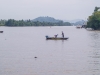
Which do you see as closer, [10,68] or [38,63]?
[10,68]

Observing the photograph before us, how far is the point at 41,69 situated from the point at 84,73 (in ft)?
11.3

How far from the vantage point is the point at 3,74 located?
811 inches

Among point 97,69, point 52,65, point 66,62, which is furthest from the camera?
point 66,62

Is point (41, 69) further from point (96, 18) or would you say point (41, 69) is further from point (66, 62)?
point (96, 18)

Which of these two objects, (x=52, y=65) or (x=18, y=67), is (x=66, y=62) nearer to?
(x=52, y=65)

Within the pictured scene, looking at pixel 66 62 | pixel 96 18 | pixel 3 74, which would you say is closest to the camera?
pixel 3 74

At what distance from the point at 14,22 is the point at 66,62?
552ft

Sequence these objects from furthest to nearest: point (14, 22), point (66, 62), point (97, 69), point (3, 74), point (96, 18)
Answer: point (14, 22)
point (96, 18)
point (66, 62)
point (97, 69)
point (3, 74)

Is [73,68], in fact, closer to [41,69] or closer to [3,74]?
[41,69]

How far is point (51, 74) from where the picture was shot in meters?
20.7

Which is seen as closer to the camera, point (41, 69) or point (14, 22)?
point (41, 69)

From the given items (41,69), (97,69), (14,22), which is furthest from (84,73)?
(14,22)

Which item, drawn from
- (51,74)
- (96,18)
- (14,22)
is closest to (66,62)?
(51,74)

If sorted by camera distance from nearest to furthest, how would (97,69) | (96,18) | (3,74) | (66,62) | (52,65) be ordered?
1. (3,74)
2. (97,69)
3. (52,65)
4. (66,62)
5. (96,18)
